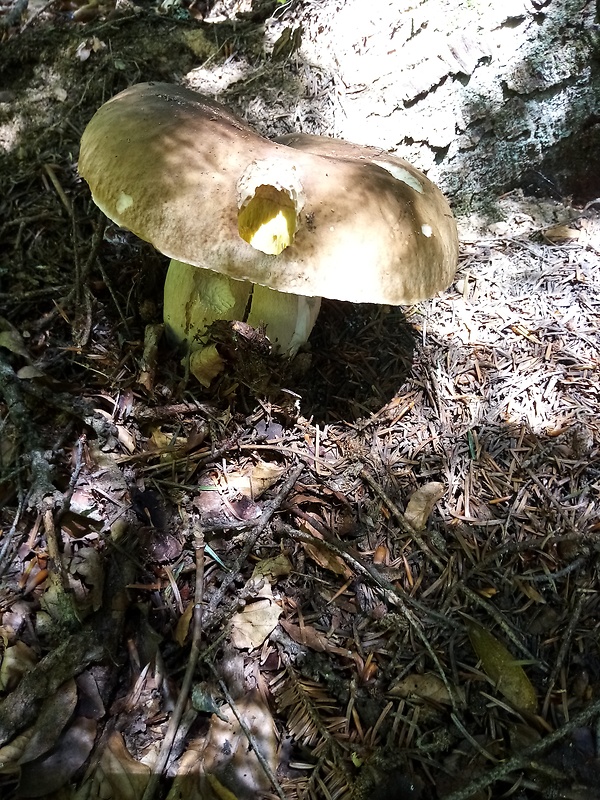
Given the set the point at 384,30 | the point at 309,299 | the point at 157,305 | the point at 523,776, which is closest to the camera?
the point at 523,776

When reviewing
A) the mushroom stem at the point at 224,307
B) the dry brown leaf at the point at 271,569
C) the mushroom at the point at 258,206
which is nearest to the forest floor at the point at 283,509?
the dry brown leaf at the point at 271,569

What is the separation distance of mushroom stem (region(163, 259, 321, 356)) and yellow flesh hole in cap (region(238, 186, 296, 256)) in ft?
1.73

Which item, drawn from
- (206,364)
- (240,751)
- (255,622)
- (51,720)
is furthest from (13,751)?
(206,364)

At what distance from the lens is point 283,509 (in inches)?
78.5

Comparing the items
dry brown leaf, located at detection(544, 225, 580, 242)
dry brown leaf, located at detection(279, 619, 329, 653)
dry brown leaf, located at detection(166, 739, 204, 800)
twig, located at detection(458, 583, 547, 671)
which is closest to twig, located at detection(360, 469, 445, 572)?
twig, located at detection(458, 583, 547, 671)

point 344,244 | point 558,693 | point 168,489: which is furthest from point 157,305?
point 558,693

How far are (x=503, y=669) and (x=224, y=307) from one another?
1657mm

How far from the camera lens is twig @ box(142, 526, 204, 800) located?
4.89 ft

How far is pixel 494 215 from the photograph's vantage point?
290cm

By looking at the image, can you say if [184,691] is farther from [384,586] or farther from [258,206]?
[258,206]

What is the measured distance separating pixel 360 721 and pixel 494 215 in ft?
8.24

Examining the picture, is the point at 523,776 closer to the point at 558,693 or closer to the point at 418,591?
the point at 558,693

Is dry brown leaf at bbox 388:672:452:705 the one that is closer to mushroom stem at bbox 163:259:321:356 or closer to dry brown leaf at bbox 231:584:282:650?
dry brown leaf at bbox 231:584:282:650

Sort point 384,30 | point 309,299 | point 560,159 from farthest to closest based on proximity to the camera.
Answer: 1. point 560,159
2. point 384,30
3. point 309,299
